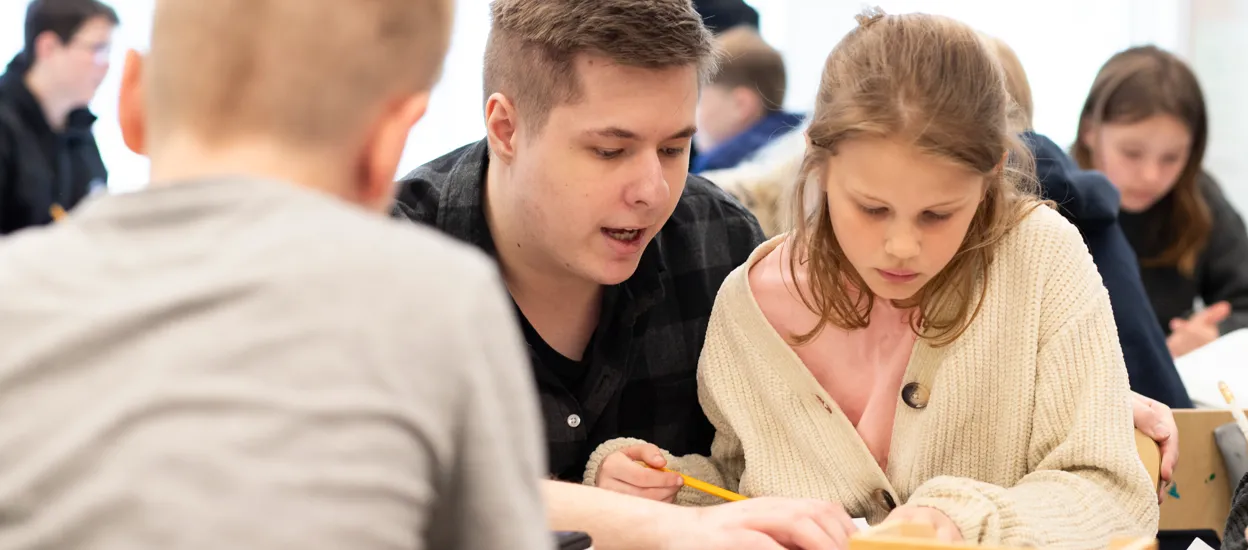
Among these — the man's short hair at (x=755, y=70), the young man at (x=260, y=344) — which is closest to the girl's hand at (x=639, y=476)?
the young man at (x=260, y=344)

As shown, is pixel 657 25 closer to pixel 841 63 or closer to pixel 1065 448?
pixel 841 63

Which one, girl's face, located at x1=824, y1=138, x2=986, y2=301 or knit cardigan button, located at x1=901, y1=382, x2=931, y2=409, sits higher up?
girl's face, located at x1=824, y1=138, x2=986, y2=301

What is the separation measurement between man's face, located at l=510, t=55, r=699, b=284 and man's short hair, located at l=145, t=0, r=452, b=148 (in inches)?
28.0

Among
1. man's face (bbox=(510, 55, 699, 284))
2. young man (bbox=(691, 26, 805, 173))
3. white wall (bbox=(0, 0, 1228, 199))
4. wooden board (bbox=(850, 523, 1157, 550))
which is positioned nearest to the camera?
wooden board (bbox=(850, 523, 1157, 550))

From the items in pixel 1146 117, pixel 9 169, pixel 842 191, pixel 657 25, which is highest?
pixel 657 25

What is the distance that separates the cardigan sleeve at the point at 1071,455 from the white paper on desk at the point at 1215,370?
68 cm

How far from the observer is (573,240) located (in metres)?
1.49

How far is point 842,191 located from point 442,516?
0.69 metres

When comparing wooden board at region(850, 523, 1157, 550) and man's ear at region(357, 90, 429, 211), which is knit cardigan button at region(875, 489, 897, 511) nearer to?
wooden board at region(850, 523, 1157, 550)

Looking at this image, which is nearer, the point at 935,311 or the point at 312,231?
the point at 312,231

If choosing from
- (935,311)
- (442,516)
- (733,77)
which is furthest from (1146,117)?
(442,516)

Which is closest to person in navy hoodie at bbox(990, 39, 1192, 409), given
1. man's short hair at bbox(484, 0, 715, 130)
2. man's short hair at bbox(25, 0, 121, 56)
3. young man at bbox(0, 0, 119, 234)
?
man's short hair at bbox(484, 0, 715, 130)

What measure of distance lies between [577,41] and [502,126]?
6.1 inches

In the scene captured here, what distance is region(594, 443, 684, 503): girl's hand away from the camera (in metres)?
1.34
